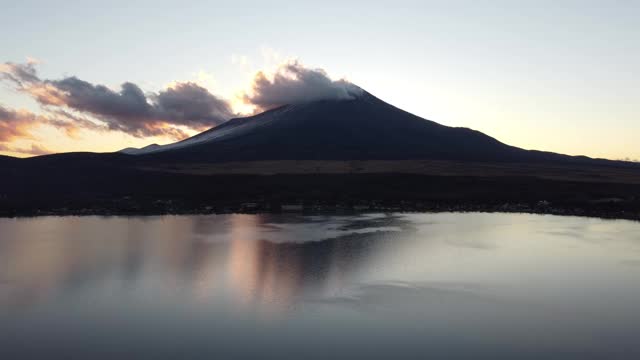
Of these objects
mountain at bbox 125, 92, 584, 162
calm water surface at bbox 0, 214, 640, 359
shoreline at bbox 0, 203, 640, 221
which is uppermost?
mountain at bbox 125, 92, 584, 162

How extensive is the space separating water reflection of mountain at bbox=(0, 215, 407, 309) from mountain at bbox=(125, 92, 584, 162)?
93.7 metres

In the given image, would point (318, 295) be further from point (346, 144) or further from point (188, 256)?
point (346, 144)

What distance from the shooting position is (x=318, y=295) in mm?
28938

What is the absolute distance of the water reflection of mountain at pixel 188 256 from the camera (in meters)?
30.8

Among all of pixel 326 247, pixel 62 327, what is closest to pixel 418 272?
pixel 326 247

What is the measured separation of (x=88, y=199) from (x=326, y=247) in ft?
181

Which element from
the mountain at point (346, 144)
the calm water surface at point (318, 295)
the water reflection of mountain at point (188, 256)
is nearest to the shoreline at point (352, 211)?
the water reflection of mountain at point (188, 256)

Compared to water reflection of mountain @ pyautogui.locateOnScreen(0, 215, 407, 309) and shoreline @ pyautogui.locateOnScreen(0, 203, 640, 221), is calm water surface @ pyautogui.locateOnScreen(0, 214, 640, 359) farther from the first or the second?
shoreline @ pyautogui.locateOnScreen(0, 203, 640, 221)

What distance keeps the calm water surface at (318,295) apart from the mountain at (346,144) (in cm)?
10365

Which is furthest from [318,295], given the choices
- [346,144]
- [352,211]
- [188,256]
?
[346,144]

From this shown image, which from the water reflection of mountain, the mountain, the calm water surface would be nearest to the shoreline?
the water reflection of mountain

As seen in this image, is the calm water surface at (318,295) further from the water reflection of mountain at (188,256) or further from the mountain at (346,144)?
the mountain at (346,144)

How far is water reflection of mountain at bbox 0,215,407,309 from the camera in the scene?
101 ft

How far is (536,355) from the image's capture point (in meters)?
20.2
